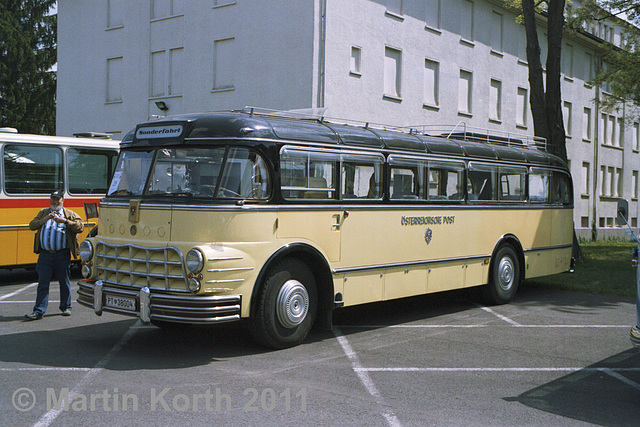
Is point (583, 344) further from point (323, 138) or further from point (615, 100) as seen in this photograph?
point (615, 100)

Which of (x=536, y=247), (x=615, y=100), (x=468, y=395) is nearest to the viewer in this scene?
(x=468, y=395)

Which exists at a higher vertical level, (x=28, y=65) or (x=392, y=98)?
(x=28, y=65)

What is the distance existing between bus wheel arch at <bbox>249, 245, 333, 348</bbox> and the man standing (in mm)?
3480

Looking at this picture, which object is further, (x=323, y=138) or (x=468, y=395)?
(x=323, y=138)

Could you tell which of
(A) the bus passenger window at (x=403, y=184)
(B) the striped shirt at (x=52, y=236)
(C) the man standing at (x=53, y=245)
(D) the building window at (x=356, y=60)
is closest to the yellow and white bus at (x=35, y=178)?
(C) the man standing at (x=53, y=245)

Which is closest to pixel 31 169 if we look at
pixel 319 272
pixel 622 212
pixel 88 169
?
pixel 88 169

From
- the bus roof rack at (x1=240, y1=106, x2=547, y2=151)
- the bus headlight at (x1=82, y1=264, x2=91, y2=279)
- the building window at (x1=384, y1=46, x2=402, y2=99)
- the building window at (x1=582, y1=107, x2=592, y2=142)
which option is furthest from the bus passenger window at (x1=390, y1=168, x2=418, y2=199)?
the building window at (x1=582, y1=107, x2=592, y2=142)

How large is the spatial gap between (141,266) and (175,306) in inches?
A: 30.5

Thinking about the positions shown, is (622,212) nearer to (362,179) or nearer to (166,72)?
(362,179)

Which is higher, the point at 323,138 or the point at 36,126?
the point at 36,126

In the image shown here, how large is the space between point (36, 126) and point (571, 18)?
30038mm

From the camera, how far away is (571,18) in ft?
78.2

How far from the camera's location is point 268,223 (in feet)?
25.9

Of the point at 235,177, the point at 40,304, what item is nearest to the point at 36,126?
the point at 40,304
